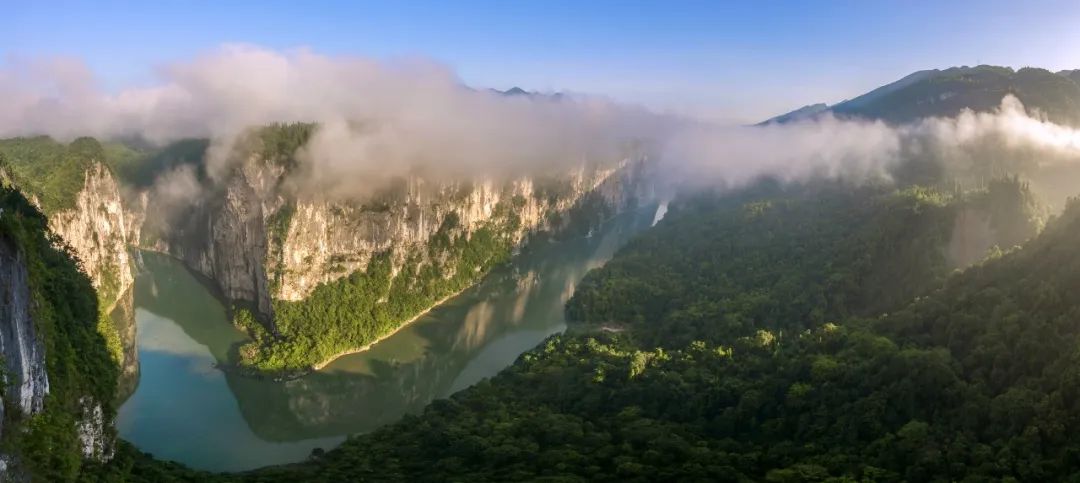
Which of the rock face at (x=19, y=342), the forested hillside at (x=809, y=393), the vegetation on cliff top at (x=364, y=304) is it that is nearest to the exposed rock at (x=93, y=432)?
the forested hillside at (x=809, y=393)

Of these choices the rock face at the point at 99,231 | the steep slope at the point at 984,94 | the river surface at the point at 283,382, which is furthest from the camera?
the steep slope at the point at 984,94

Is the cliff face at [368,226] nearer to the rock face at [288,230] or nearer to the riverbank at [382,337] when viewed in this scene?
the rock face at [288,230]

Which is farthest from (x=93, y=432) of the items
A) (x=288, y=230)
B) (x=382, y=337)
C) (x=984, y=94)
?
(x=984, y=94)

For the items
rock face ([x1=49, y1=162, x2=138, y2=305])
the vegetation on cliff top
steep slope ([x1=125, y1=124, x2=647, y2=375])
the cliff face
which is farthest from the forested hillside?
rock face ([x1=49, y1=162, x2=138, y2=305])

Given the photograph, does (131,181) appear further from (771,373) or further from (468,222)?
(771,373)

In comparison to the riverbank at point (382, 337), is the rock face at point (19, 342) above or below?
above

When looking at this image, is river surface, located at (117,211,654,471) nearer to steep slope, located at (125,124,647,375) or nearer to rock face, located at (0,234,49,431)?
steep slope, located at (125,124,647,375)

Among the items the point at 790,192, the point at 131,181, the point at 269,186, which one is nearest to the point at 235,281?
the point at 269,186
